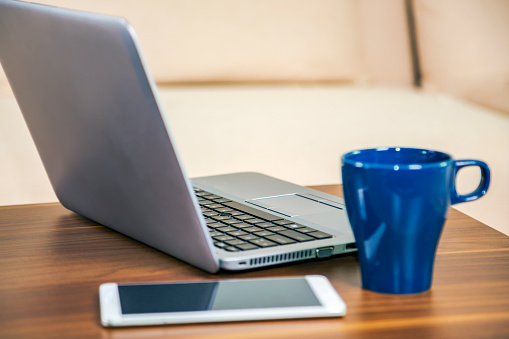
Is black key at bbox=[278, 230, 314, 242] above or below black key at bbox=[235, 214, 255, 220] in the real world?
below

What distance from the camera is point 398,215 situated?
443 millimetres

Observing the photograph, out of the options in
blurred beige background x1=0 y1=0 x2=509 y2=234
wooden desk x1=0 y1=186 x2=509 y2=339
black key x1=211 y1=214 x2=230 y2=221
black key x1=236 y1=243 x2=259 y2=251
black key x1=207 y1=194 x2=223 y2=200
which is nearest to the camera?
wooden desk x1=0 y1=186 x2=509 y2=339

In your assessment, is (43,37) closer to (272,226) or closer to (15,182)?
(272,226)

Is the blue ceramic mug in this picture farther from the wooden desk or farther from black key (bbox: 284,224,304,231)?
black key (bbox: 284,224,304,231)

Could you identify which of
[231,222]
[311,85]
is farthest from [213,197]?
[311,85]

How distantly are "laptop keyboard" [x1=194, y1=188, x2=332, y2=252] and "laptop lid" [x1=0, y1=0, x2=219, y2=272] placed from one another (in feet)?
0.15

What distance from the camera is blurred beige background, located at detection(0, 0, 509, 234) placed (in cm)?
134

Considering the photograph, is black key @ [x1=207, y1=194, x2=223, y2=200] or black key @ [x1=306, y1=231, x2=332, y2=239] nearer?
black key @ [x1=306, y1=231, x2=332, y2=239]

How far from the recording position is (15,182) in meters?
1.24

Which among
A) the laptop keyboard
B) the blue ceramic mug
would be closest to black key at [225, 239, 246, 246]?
the laptop keyboard

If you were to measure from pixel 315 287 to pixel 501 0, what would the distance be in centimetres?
154

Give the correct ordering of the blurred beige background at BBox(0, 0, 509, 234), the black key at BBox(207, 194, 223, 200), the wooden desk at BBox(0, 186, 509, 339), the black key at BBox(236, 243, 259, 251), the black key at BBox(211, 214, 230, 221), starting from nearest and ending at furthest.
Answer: the wooden desk at BBox(0, 186, 509, 339), the black key at BBox(236, 243, 259, 251), the black key at BBox(211, 214, 230, 221), the black key at BBox(207, 194, 223, 200), the blurred beige background at BBox(0, 0, 509, 234)

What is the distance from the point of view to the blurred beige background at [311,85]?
1341 mm

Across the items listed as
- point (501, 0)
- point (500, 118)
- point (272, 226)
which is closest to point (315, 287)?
point (272, 226)
